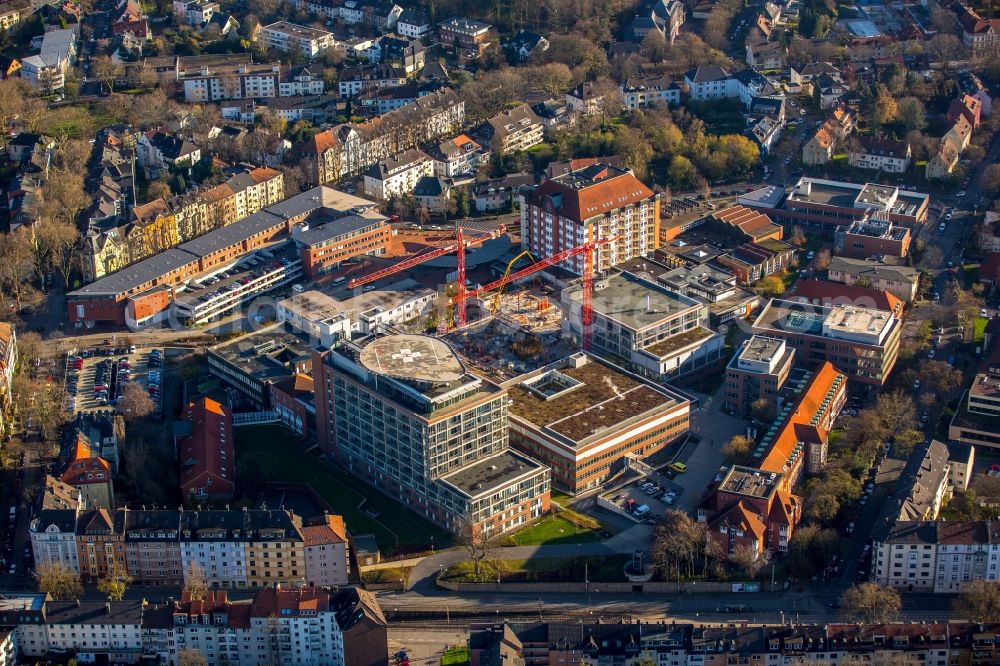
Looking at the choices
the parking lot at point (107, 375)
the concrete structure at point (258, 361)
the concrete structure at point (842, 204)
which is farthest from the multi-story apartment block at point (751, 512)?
the concrete structure at point (842, 204)

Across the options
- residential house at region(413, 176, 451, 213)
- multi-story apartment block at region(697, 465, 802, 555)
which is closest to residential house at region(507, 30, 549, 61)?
residential house at region(413, 176, 451, 213)

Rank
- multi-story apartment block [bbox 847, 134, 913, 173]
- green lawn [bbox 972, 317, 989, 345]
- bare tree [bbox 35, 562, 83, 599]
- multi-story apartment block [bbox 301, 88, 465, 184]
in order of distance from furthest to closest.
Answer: multi-story apartment block [bbox 301, 88, 465, 184] → multi-story apartment block [bbox 847, 134, 913, 173] → green lawn [bbox 972, 317, 989, 345] → bare tree [bbox 35, 562, 83, 599]

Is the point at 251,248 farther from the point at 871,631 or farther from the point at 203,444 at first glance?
the point at 871,631

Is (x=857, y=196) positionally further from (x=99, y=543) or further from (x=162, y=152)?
(x=99, y=543)

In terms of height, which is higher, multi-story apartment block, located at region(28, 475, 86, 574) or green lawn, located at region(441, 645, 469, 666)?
multi-story apartment block, located at region(28, 475, 86, 574)

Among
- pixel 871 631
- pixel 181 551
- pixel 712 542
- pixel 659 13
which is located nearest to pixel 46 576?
pixel 181 551

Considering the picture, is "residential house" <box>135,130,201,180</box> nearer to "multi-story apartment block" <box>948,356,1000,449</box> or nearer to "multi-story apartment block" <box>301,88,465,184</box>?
"multi-story apartment block" <box>301,88,465,184</box>

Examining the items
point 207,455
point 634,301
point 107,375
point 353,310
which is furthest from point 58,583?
point 634,301
